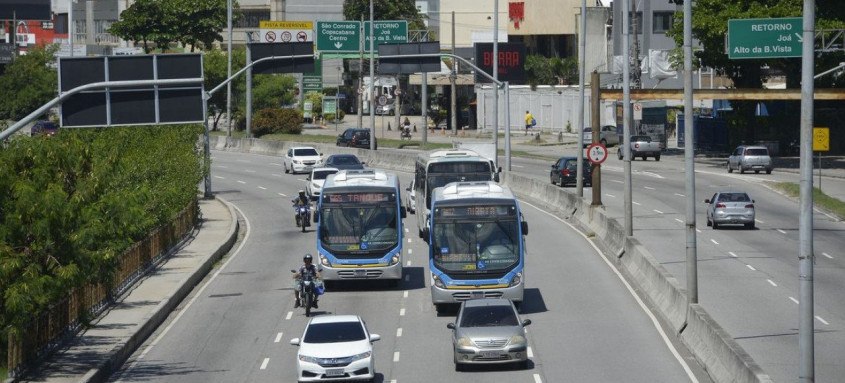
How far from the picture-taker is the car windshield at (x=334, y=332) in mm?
25547

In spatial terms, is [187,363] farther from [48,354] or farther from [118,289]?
[118,289]

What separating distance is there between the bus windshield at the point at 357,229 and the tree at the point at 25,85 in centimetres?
8755

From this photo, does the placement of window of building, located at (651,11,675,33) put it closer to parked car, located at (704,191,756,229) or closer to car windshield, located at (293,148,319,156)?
car windshield, located at (293,148,319,156)

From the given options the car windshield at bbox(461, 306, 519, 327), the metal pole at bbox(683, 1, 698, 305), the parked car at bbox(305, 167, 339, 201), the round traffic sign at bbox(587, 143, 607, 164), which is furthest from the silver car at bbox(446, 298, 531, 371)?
the parked car at bbox(305, 167, 339, 201)

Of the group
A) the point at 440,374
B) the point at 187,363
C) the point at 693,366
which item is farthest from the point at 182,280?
the point at 693,366

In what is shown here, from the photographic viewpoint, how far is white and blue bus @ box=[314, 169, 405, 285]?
36.0 meters

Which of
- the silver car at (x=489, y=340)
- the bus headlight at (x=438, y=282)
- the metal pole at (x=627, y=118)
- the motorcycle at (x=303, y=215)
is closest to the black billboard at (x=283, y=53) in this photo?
the motorcycle at (x=303, y=215)

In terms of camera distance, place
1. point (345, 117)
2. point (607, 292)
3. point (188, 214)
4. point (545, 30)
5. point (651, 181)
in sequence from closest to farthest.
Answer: point (607, 292), point (188, 214), point (651, 181), point (545, 30), point (345, 117)

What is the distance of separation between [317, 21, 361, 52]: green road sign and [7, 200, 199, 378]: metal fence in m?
50.0

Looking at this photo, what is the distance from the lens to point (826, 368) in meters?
25.7

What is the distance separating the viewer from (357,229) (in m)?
36.3

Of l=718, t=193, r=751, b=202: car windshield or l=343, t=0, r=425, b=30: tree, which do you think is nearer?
l=718, t=193, r=751, b=202: car windshield

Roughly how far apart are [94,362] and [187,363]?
2110 millimetres

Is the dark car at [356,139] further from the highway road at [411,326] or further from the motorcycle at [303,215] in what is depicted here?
the highway road at [411,326]
